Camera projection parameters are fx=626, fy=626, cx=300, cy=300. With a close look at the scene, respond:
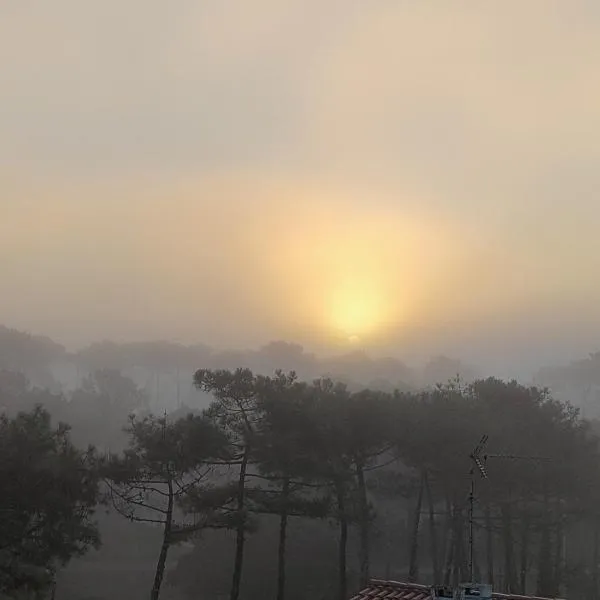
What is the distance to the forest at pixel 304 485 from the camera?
1882 cm

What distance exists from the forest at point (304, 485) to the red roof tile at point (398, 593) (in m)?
4.91

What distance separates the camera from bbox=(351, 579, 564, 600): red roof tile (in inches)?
548

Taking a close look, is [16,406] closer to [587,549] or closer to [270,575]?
[270,575]

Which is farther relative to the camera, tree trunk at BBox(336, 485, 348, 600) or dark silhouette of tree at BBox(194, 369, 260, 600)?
tree trunk at BBox(336, 485, 348, 600)

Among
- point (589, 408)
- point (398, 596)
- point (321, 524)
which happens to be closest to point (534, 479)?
point (321, 524)

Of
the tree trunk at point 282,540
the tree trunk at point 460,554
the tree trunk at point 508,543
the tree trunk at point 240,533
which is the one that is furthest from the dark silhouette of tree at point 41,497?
the tree trunk at point 508,543

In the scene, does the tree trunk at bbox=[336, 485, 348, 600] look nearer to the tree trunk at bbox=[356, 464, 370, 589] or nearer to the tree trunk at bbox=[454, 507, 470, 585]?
the tree trunk at bbox=[356, 464, 370, 589]

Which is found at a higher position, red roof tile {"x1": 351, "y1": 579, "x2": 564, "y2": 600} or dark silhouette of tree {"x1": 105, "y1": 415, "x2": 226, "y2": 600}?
dark silhouette of tree {"x1": 105, "y1": 415, "x2": 226, "y2": 600}

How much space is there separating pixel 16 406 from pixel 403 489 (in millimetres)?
→ 38694

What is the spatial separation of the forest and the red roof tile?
491 cm

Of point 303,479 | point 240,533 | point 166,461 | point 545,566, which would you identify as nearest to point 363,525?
point 303,479

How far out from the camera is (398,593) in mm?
14383

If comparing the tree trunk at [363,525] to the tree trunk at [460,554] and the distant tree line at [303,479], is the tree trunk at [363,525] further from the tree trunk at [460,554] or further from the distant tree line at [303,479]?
the tree trunk at [460,554]

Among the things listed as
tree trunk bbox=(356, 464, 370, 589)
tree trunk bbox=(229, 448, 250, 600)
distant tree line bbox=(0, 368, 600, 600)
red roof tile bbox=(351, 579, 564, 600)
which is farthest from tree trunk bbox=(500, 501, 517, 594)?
red roof tile bbox=(351, 579, 564, 600)
